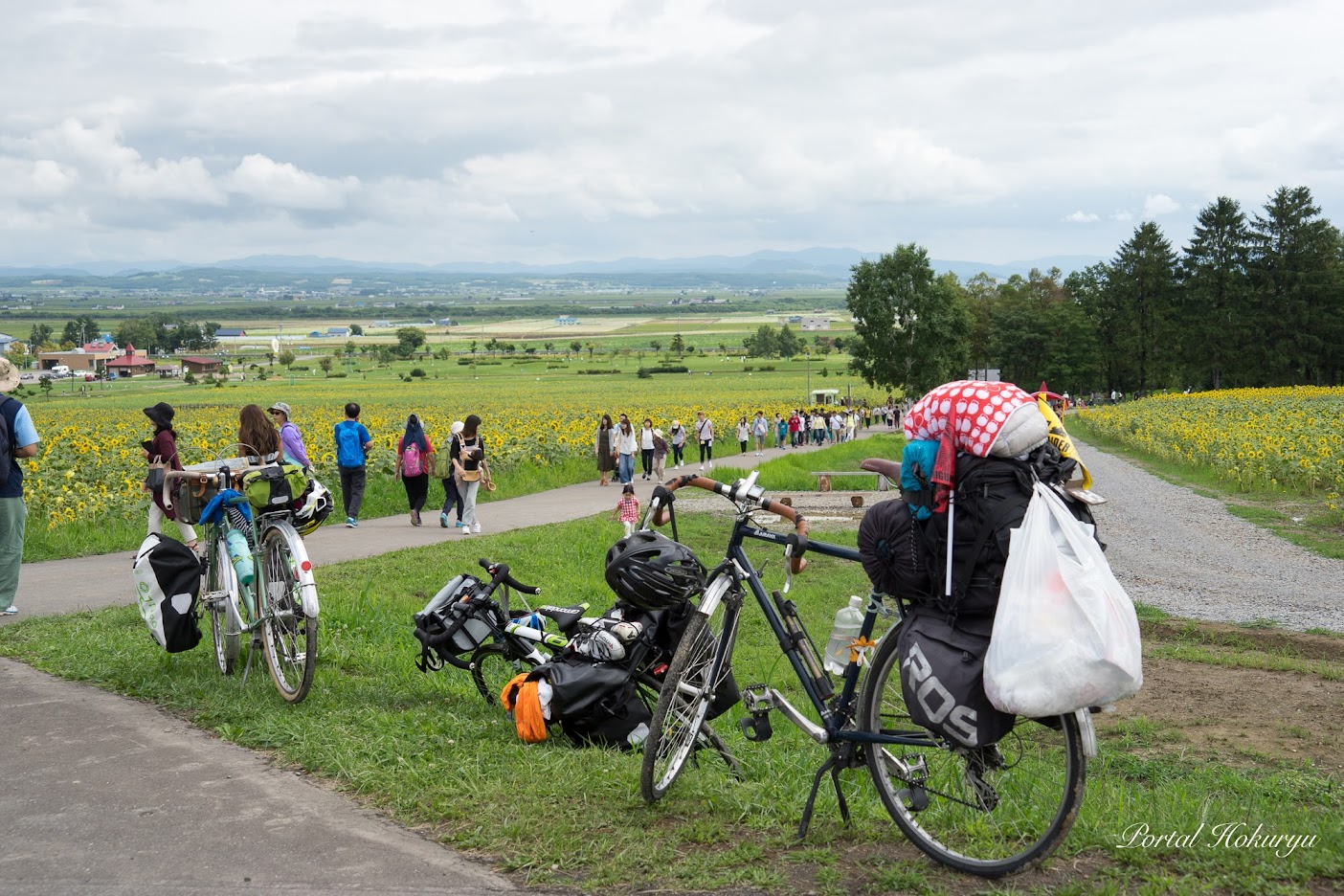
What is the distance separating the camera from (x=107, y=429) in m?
34.2

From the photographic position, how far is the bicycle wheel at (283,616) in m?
6.37

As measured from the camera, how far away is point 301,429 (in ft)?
108

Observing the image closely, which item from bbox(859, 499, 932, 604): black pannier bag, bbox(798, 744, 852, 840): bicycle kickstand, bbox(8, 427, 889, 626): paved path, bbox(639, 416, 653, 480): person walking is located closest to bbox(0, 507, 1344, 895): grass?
bbox(798, 744, 852, 840): bicycle kickstand

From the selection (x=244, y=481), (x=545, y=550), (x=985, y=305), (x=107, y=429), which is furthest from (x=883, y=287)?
(x=244, y=481)

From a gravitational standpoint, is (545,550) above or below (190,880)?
below

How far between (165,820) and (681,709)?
82.5 inches

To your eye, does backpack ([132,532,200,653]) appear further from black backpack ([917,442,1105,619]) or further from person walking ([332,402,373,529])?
person walking ([332,402,373,529])

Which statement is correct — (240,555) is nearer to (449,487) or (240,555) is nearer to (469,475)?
(469,475)

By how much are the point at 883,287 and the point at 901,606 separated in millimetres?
84527

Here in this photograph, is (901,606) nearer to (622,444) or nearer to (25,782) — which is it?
(25,782)

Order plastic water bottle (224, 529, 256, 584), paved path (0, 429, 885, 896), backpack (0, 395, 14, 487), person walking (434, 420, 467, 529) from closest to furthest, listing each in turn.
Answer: paved path (0, 429, 885, 896)
plastic water bottle (224, 529, 256, 584)
backpack (0, 395, 14, 487)
person walking (434, 420, 467, 529)

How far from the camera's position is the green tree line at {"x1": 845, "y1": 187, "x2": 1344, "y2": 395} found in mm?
85875

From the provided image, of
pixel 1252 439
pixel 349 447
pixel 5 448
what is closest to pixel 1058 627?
pixel 5 448

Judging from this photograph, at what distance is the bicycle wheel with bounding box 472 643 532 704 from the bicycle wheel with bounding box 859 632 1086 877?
270cm
